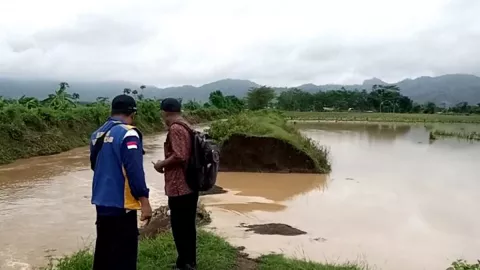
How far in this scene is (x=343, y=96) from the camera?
73312 millimetres

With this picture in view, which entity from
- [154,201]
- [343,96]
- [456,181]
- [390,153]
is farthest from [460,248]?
[343,96]

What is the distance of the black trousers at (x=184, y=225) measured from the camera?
445 cm

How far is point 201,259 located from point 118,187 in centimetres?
185

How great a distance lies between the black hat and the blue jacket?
0.14 m

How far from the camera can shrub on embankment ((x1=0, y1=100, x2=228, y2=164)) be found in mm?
17203

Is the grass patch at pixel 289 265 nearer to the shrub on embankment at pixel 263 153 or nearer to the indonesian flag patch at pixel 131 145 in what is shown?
the indonesian flag patch at pixel 131 145

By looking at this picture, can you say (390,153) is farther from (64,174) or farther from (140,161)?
(140,161)

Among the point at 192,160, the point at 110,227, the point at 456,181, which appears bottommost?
the point at 456,181

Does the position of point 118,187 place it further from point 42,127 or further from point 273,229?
point 42,127

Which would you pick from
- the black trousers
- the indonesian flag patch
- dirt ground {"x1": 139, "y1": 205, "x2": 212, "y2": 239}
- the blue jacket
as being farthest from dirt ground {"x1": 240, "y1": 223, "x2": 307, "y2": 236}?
the indonesian flag patch

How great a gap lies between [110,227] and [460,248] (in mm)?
5765

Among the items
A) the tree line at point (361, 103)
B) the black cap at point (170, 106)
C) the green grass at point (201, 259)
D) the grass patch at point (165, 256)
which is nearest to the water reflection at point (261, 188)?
the grass patch at point (165, 256)

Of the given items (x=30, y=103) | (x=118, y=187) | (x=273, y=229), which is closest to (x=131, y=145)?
(x=118, y=187)

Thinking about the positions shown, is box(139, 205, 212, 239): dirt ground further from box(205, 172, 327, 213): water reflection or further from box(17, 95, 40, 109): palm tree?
box(17, 95, 40, 109): palm tree
